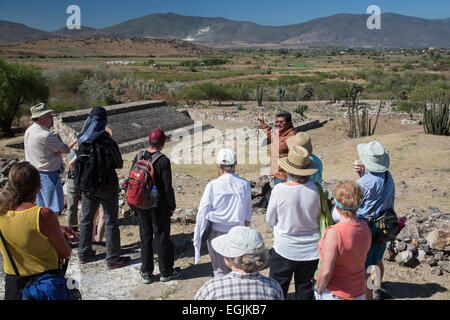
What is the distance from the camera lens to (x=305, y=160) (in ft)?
9.45

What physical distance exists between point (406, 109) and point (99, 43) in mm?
113910

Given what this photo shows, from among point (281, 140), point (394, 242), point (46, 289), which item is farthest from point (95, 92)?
point (46, 289)

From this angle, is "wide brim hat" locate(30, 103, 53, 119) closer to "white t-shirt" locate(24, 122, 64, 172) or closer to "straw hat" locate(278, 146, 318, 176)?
"white t-shirt" locate(24, 122, 64, 172)

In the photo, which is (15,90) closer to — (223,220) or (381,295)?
(223,220)

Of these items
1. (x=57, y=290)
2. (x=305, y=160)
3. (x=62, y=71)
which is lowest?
(x=57, y=290)

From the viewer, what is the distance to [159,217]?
375 cm

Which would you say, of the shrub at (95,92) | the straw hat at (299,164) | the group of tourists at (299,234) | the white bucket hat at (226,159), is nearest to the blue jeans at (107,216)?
the group of tourists at (299,234)

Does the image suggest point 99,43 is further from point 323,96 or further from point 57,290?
point 57,290

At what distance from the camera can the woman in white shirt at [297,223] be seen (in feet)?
9.25

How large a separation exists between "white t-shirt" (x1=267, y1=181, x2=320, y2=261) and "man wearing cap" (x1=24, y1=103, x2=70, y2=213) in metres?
2.81

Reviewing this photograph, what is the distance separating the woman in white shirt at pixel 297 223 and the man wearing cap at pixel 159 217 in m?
1.23

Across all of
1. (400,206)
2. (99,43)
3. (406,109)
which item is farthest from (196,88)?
(99,43)

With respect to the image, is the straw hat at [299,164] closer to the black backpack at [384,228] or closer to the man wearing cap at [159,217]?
the black backpack at [384,228]

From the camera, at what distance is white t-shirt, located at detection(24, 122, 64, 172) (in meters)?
4.18
